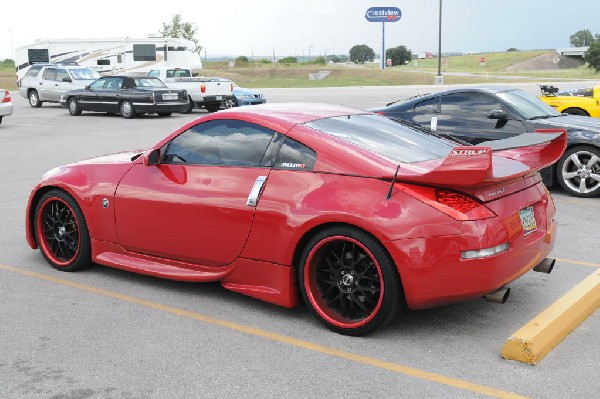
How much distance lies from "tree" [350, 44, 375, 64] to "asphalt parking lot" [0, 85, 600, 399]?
7138 inches

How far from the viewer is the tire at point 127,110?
79.1 ft

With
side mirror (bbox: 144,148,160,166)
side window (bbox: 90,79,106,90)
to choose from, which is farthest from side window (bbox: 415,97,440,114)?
side window (bbox: 90,79,106,90)

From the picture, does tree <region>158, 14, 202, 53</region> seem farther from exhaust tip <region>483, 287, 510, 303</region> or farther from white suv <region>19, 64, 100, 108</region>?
exhaust tip <region>483, 287, 510, 303</region>

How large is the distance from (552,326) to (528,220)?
703mm

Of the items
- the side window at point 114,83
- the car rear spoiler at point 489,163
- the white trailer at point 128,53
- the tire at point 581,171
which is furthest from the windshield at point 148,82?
the car rear spoiler at point 489,163

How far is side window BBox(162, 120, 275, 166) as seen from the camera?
16.9 feet

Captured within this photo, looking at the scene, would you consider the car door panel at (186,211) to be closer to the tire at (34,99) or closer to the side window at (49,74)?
the side window at (49,74)

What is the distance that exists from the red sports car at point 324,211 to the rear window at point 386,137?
2 centimetres

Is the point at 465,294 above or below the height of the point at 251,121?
below

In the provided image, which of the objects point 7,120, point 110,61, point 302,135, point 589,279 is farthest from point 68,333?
point 110,61

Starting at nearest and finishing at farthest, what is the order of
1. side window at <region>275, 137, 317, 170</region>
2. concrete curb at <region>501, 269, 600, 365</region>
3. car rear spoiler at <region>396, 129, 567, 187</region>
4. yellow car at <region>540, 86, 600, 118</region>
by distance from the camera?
concrete curb at <region>501, 269, 600, 365</region> < car rear spoiler at <region>396, 129, 567, 187</region> < side window at <region>275, 137, 317, 170</region> < yellow car at <region>540, 86, 600, 118</region>

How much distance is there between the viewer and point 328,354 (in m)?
4.38

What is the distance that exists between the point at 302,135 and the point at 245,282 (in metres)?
1.06

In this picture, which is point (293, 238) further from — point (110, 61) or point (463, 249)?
point (110, 61)
